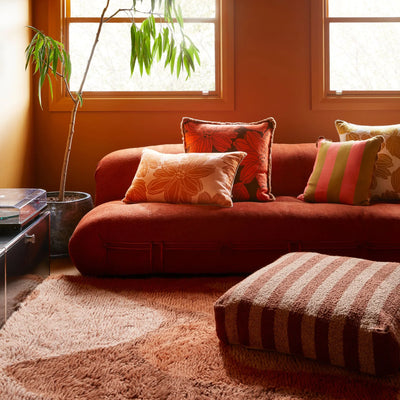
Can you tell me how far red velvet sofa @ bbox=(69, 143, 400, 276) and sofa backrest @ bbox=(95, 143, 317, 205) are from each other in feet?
1.90

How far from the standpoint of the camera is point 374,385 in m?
1.53

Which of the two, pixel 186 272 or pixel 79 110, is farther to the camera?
pixel 79 110

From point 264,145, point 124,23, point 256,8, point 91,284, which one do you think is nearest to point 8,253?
point 91,284

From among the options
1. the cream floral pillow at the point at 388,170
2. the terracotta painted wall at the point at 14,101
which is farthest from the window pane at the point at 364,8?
the terracotta painted wall at the point at 14,101

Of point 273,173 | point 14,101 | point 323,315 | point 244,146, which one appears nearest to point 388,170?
point 273,173

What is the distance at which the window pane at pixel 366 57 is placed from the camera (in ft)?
12.4

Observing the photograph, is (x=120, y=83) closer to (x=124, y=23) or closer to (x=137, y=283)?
(x=124, y=23)

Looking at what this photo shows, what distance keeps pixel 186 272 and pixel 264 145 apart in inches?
38.1

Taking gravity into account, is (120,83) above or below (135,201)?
above

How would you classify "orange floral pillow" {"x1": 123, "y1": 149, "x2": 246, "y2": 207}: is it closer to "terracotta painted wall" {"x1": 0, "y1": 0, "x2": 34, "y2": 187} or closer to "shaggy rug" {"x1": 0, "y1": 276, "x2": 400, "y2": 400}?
"shaggy rug" {"x1": 0, "y1": 276, "x2": 400, "y2": 400}

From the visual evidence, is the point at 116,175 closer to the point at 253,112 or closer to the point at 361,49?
the point at 253,112

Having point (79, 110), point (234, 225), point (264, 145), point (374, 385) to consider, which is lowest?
point (374, 385)

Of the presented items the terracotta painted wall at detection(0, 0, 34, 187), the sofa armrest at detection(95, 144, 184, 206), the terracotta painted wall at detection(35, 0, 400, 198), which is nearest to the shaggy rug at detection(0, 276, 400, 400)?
the sofa armrest at detection(95, 144, 184, 206)

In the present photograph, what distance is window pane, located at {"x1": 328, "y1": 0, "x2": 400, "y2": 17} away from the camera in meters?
3.77
